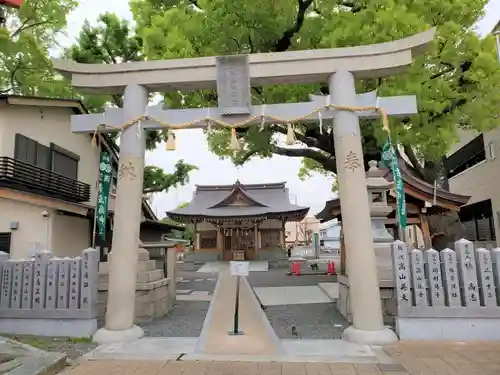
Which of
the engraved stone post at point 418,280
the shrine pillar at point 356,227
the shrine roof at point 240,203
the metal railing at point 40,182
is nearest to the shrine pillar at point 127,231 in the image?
the shrine pillar at point 356,227

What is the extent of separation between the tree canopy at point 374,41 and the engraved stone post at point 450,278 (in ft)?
15.5

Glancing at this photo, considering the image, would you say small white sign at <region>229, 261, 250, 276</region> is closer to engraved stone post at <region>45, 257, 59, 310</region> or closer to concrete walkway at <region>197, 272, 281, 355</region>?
concrete walkway at <region>197, 272, 281, 355</region>

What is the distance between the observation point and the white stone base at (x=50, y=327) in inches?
285

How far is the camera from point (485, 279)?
6691 millimetres

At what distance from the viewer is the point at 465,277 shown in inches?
265

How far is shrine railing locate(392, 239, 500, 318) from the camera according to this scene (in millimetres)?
6641

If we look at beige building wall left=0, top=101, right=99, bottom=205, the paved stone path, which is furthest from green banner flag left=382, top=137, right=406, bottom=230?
beige building wall left=0, top=101, right=99, bottom=205

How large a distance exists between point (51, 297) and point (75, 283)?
1.79 feet

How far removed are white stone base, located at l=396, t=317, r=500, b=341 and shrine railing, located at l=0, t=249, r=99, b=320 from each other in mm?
5673

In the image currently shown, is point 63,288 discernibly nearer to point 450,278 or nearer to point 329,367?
point 329,367

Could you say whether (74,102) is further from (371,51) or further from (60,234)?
(371,51)

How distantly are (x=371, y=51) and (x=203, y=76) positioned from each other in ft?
10.3

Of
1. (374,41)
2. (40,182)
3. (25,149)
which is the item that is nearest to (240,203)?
(40,182)

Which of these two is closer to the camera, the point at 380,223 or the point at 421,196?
the point at 380,223
